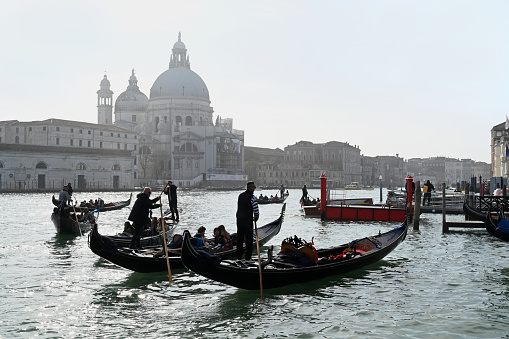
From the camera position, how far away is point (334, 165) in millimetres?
109062

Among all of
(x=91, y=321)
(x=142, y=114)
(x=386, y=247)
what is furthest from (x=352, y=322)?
(x=142, y=114)

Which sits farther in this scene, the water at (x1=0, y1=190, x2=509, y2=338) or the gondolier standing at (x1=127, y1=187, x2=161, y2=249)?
the gondolier standing at (x1=127, y1=187, x2=161, y2=249)

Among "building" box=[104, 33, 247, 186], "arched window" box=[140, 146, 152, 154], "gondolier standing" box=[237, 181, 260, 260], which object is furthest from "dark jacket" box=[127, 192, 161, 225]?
"arched window" box=[140, 146, 152, 154]

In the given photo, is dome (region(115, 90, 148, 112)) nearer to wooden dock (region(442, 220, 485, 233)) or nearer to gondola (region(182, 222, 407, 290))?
wooden dock (region(442, 220, 485, 233))

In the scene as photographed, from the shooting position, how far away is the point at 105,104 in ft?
310

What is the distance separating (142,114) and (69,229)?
77.1 m

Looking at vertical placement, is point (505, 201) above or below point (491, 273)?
above

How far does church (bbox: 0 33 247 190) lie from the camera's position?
205 feet

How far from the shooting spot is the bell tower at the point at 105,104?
9400 cm

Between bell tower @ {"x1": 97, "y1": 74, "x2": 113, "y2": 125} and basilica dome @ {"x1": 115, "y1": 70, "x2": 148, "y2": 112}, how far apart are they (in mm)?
1778

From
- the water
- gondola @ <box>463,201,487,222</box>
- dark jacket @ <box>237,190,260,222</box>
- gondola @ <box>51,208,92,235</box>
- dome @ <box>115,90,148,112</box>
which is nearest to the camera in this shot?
the water

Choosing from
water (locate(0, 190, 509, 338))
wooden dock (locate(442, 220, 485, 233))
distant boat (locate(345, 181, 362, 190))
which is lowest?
water (locate(0, 190, 509, 338))

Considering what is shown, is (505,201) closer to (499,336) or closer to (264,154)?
(499,336)

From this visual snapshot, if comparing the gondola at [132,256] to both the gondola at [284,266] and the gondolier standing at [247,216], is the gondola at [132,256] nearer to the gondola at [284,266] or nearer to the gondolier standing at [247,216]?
the gondolier standing at [247,216]
